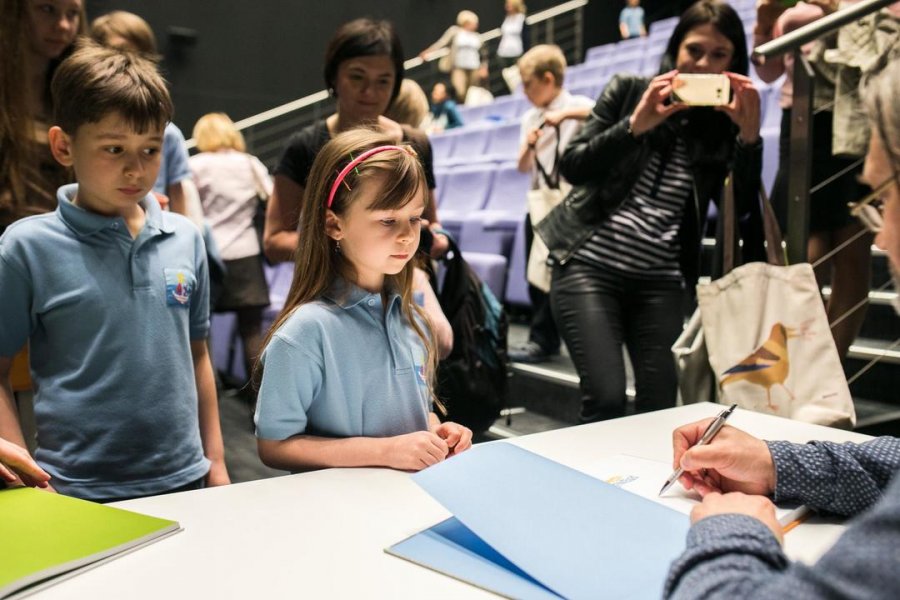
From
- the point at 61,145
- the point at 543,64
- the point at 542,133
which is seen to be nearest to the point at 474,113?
the point at 543,64

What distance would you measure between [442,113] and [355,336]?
693cm

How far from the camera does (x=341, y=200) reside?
122 centimetres

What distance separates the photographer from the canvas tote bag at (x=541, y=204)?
309 centimetres

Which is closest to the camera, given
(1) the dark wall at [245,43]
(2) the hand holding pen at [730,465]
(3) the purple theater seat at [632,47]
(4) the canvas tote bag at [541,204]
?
(2) the hand holding pen at [730,465]

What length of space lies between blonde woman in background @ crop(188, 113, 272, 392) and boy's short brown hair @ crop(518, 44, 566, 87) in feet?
4.21

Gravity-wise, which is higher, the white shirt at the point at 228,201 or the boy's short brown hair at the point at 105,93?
the boy's short brown hair at the point at 105,93

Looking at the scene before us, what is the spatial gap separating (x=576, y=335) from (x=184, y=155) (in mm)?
1149

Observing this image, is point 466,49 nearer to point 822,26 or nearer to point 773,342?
point 822,26

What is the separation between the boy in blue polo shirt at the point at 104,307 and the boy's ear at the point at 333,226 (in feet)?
0.99

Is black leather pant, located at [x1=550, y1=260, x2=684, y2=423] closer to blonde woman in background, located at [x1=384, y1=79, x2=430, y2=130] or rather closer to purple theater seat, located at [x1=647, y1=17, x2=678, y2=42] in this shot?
blonde woman in background, located at [x1=384, y1=79, x2=430, y2=130]

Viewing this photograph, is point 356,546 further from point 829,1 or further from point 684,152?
point 829,1

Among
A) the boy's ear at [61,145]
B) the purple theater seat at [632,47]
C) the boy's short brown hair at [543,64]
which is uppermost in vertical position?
the purple theater seat at [632,47]

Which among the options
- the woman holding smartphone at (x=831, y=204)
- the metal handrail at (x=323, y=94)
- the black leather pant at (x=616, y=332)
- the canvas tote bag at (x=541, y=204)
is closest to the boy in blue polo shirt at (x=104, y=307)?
the black leather pant at (x=616, y=332)

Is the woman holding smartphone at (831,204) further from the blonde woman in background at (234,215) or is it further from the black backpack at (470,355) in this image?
the blonde woman in background at (234,215)
